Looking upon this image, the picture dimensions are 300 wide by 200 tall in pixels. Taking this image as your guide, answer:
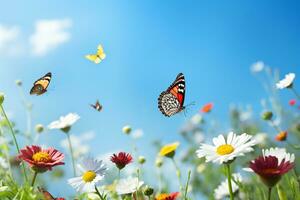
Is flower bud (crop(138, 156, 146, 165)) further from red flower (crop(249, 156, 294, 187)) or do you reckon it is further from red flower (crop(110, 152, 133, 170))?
red flower (crop(249, 156, 294, 187))

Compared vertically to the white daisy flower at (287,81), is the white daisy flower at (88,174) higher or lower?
lower

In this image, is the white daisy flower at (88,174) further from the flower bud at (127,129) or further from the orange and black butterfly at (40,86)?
the flower bud at (127,129)

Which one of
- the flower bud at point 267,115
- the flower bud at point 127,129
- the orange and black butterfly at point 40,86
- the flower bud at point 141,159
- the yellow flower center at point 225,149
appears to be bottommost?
the flower bud at point 141,159

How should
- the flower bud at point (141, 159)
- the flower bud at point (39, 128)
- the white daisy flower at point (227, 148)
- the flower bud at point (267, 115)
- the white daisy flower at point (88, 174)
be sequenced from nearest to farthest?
the white daisy flower at point (227, 148) < the white daisy flower at point (88, 174) < the flower bud at point (141, 159) < the flower bud at point (39, 128) < the flower bud at point (267, 115)

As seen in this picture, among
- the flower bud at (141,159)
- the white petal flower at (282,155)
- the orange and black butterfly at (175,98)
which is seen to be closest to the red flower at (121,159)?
the white petal flower at (282,155)

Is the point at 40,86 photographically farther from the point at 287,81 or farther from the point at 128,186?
the point at 287,81

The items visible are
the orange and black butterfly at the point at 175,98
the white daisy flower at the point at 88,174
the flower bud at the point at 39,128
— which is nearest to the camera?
the white daisy flower at the point at 88,174

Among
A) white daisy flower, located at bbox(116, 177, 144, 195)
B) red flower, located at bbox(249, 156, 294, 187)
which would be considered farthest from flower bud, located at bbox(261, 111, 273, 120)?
red flower, located at bbox(249, 156, 294, 187)

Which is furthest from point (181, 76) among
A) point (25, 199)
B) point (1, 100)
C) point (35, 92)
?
point (25, 199)
